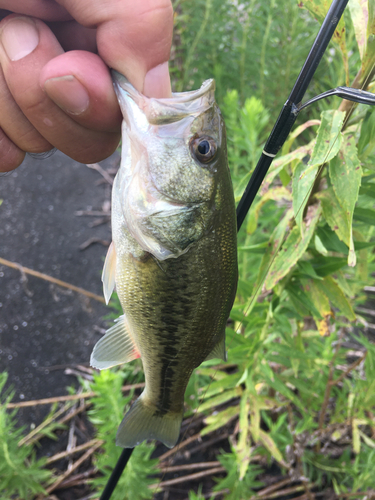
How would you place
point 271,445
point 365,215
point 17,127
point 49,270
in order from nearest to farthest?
point 17,127
point 365,215
point 271,445
point 49,270

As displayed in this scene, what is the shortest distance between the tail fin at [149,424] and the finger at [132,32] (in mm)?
766

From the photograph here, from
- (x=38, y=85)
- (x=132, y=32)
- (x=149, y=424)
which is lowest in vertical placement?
(x=149, y=424)

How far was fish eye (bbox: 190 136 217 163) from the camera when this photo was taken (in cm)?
81

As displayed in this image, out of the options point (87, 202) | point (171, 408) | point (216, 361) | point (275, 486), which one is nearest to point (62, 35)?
point (171, 408)

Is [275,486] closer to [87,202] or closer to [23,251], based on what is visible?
[23,251]

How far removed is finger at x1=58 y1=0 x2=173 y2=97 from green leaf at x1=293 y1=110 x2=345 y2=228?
0.38 metres

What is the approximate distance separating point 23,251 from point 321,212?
98.6 inches

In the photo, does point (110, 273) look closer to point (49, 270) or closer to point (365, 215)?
point (365, 215)

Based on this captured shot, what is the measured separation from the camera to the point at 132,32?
0.74 m

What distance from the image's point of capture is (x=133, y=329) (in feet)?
2.98

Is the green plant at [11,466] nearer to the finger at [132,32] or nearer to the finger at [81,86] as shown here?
the finger at [81,86]

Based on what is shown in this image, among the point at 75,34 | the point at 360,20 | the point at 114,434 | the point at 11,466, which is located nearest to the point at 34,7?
the point at 75,34

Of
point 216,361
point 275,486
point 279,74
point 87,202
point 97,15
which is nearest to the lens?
point 97,15

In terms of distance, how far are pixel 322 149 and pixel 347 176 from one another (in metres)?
0.09
